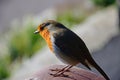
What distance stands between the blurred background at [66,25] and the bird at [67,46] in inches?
113

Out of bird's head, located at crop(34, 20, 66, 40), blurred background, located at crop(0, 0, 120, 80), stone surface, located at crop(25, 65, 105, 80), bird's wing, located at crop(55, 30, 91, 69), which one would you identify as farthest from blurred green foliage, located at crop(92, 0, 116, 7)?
stone surface, located at crop(25, 65, 105, 80)

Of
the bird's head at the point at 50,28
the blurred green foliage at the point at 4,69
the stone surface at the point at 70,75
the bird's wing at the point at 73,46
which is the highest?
the blurred green foliage at the point at 4,69

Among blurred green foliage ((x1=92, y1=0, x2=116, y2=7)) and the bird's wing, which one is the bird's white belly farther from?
blurred green foliage ((x1=92, y1=0, x2=116, y2=7))

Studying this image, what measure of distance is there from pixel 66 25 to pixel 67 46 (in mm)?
7749

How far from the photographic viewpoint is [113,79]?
859 centimetres

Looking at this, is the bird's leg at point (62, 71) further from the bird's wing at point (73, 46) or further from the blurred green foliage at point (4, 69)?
the blurred green foliage at point (4, 69)

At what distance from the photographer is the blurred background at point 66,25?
10078mm

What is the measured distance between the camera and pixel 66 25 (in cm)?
1278

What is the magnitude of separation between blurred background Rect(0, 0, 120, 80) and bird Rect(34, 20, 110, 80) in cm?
286

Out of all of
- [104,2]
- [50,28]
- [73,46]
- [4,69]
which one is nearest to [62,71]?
[73,46]

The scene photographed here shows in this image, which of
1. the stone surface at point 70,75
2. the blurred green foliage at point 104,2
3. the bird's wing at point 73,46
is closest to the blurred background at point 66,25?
the blurred green foliage at point 104,2

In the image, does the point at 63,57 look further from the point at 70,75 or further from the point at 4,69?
the point at 4,69

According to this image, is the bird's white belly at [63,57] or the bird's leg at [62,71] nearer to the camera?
the bird's leg at [62,71]

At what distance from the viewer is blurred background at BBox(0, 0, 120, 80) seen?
10078mm
